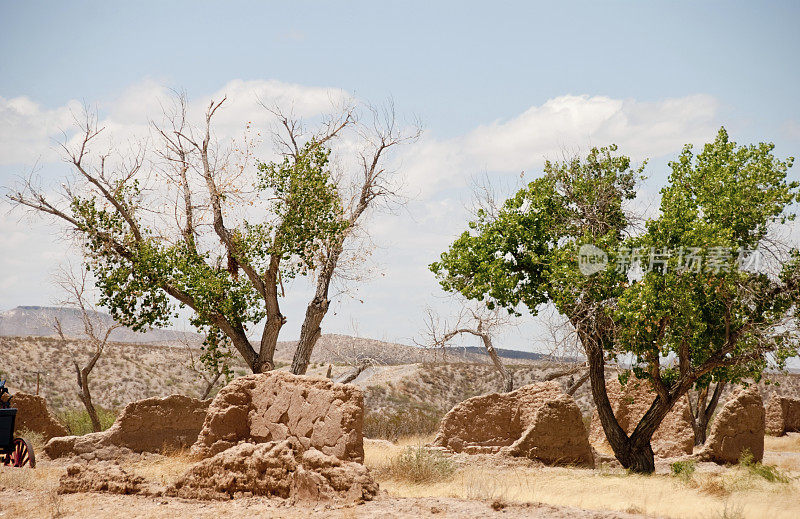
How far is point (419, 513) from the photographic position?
30.9 ft

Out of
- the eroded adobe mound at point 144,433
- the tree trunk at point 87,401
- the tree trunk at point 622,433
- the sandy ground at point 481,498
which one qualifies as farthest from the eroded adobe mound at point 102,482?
the tree trunk at point 87,401

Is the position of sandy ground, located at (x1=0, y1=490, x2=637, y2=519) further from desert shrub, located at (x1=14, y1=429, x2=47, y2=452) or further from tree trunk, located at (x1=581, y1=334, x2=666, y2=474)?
tree trunk, located at (x1=581, y1=334, x2=666, y2=474)

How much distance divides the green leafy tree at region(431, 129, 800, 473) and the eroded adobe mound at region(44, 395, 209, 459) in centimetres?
637

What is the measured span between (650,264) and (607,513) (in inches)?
259

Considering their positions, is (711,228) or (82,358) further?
(82,358)

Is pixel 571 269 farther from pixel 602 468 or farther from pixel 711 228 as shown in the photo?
pixel 602 468

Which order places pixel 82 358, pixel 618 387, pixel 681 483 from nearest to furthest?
pixel 681 483, pixel 618 387, pixel 82 358

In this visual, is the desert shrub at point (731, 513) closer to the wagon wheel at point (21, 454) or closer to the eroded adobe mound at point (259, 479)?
the eroded adobe mound at point (259, 479)

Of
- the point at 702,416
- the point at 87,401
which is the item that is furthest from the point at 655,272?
the point at 87,401

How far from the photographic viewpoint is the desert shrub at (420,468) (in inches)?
524

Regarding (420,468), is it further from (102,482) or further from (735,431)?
(735,431)

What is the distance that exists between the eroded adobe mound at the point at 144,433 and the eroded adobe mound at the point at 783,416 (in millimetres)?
23302

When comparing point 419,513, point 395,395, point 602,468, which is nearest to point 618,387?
point 602,468

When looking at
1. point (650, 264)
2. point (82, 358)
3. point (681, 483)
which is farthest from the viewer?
point (82, 358)
